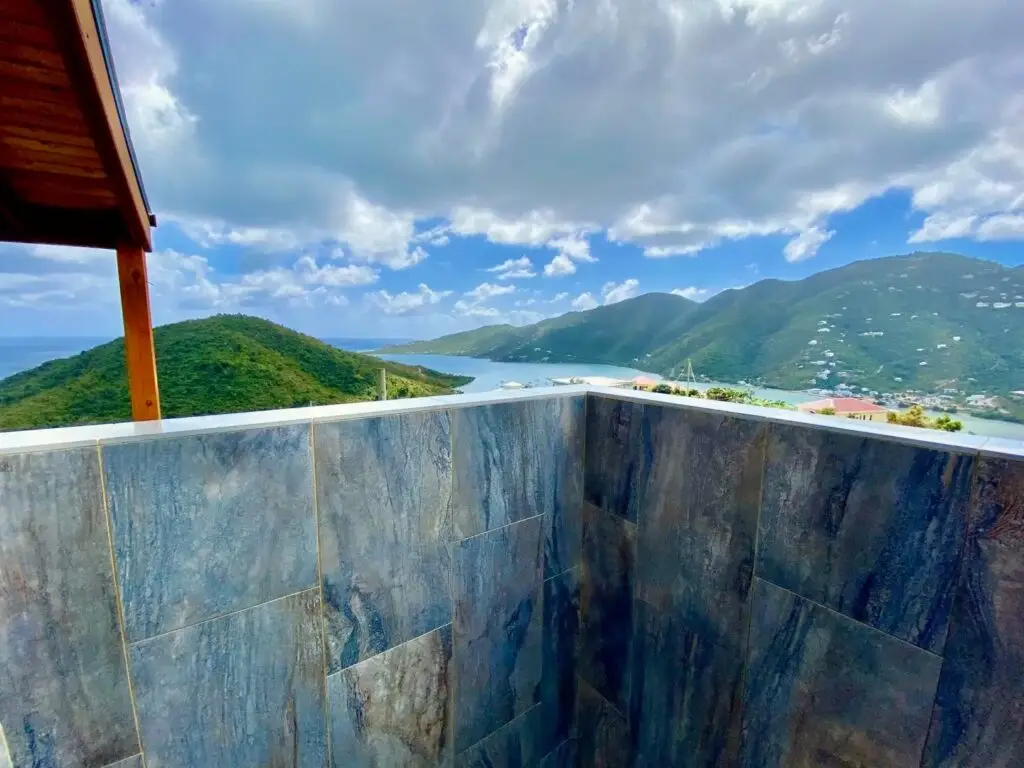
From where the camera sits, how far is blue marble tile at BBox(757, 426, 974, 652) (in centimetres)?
92

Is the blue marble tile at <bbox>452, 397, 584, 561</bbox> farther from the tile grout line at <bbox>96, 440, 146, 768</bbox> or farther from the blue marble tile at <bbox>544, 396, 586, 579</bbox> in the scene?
the tile grout line at <bbox>96, 440, 146, 768</bbox>

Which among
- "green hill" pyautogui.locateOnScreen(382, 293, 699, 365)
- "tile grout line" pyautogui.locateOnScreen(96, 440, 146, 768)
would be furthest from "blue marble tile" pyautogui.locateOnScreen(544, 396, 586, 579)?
"green hill" pyautogui.locateOnScreen(382, 293, 699, 365)

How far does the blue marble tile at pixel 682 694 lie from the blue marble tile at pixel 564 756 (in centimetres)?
42

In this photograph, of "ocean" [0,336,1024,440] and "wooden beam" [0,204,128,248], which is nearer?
"ocean" [0,336,1024,440]

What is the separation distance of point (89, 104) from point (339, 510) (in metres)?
1.58

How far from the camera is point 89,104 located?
1354mm


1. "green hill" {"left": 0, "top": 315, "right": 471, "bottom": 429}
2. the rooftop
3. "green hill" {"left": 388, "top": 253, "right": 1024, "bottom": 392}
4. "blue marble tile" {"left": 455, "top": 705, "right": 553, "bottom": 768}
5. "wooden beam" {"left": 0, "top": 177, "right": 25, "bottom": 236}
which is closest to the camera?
"blue marble tile" {"left": 455, "top": 705, "right": 553, "bottom": 768}

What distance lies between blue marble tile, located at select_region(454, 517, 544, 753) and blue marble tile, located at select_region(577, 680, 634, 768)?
289mm

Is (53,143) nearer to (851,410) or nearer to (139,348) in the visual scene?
(139,348)

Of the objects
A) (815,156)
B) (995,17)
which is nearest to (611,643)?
(995,17)

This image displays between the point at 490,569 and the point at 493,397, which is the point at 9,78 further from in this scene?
the point at 490,569

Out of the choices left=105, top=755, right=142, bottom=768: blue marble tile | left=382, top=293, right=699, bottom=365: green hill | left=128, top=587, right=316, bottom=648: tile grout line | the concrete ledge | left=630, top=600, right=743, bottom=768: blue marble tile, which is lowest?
left=630, top=600, right=743, bottom=768: blue marble tile

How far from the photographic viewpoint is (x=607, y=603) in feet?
5.98

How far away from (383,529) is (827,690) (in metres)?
1.35
